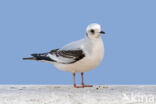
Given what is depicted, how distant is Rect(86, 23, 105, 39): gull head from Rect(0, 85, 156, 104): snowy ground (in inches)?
25.7

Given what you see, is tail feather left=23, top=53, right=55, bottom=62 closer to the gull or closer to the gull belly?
the gull

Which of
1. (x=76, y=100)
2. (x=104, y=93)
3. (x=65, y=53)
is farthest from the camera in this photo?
(x=65, y=53)

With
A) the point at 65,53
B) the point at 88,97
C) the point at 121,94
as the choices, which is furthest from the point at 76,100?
the point at 65,53

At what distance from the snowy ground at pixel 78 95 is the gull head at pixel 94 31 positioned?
0.65 m

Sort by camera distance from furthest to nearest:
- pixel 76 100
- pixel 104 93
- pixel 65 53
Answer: pixel 65 53
pixel 104 93
pixel 76 100

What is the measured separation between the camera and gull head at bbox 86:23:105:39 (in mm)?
5400

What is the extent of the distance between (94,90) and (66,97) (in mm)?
567

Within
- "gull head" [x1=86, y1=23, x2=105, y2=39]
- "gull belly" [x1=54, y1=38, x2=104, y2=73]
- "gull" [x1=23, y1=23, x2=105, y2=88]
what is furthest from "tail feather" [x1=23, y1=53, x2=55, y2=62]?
"gull head" [x1=86, y1=23, x2=105, y2=39]

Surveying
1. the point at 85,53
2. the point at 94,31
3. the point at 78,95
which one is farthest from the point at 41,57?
the point at 78,95

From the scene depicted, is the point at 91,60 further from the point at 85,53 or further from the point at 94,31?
the point at 94,31

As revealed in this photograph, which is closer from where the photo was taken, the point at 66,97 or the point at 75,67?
the point at 66,97

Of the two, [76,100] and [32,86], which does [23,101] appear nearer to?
[76,100]

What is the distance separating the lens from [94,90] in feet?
17.8

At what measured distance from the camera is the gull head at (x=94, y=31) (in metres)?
5.40
